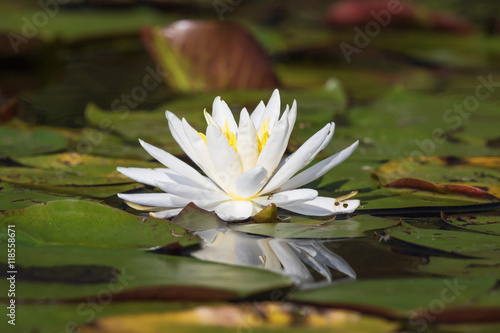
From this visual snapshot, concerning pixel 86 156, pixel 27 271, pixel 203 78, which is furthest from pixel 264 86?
pixel 27 271

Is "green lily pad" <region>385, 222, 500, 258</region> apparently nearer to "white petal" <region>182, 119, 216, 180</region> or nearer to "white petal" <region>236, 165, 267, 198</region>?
"white petal" <region>236, 165, 267, 198</region>

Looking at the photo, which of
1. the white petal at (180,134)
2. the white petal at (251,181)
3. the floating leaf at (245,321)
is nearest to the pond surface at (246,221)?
the floating leaf at (245,321)

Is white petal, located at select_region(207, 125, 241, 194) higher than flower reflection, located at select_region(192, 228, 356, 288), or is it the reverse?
white petal, located at select_region(207, 125, 241, 194)

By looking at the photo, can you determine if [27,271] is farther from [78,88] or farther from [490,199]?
[78,88]

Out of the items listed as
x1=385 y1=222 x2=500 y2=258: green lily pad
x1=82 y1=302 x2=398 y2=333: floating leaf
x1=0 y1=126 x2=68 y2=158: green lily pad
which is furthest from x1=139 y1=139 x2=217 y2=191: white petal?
x1=0 y1=126 x2=68 y2=158: green lily pad

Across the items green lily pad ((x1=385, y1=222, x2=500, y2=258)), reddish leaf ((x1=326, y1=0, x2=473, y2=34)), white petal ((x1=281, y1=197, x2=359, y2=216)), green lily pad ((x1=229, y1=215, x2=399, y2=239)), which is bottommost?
green lily pad ((x1=385, y1=222, x2=500, y2=258))
